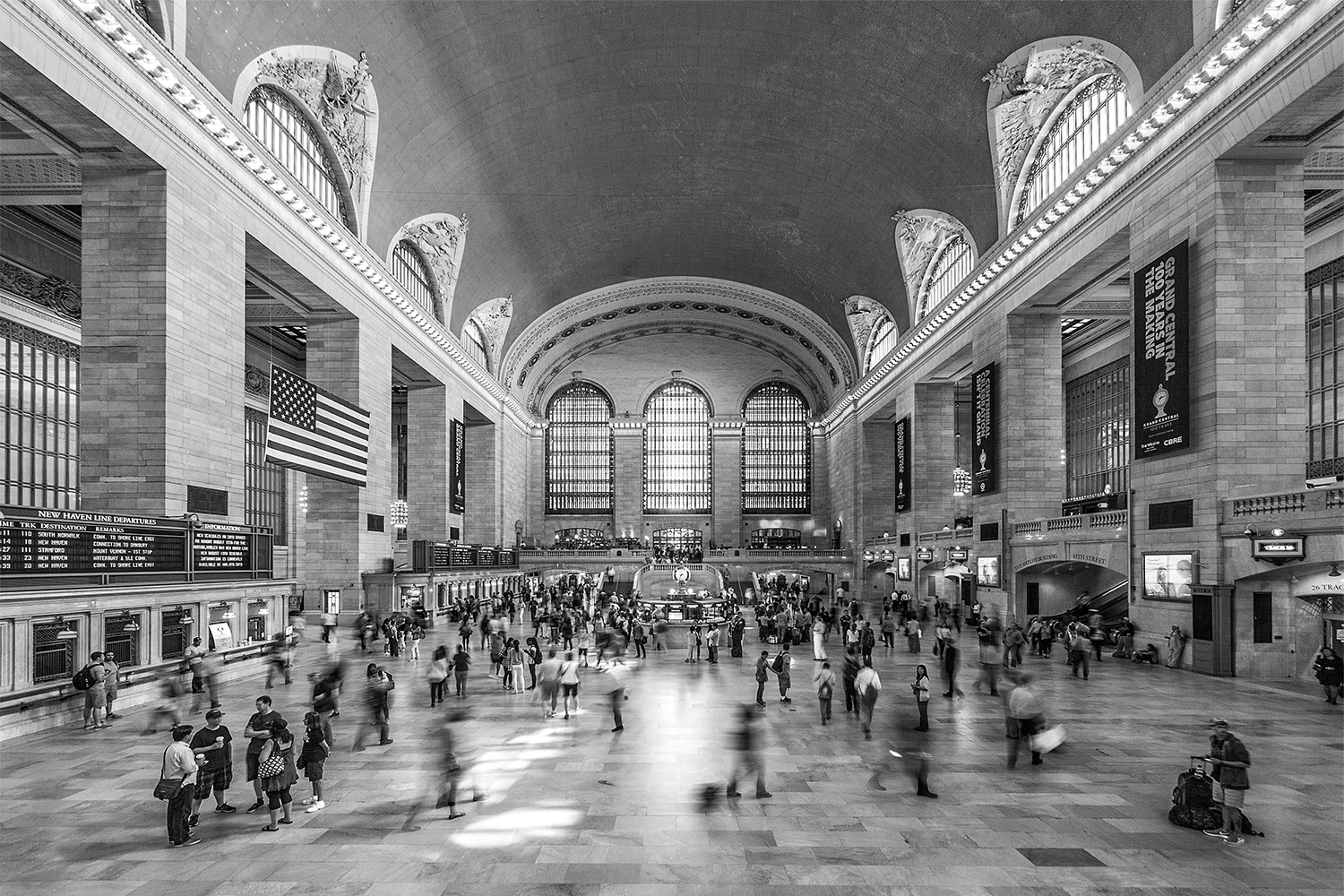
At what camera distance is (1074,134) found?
23812 mm

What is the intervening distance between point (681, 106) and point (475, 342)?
18447 millimetres

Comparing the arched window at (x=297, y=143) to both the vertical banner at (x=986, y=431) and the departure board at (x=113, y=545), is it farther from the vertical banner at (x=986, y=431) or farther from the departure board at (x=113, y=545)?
the vertical banner at (x=986, y=431)

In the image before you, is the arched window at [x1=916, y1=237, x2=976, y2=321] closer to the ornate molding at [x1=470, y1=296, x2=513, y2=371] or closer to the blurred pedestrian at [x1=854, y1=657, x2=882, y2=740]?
the ornate molding at [x1=470, y1=296, x2=513, y2=371]

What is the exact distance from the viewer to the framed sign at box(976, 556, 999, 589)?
2723 centimetres

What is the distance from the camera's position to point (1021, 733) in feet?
32.8

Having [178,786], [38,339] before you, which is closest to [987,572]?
[178,786]

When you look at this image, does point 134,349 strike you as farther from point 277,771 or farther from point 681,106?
point 681,106

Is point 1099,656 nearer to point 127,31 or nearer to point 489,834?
point 489,834

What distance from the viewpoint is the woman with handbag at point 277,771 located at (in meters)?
→ 7.58

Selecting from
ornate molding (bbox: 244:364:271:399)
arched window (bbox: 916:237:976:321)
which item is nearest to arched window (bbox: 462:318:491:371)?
ornate molding (bbox: 244:364:271:399)

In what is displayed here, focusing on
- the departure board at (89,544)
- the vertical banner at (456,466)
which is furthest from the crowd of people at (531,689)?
the vertical banner at (456,466)

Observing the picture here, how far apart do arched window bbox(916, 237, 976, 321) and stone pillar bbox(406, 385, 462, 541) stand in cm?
2059

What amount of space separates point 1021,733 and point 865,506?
3721 centimetres

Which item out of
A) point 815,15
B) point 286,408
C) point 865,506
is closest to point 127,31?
point 286,408
